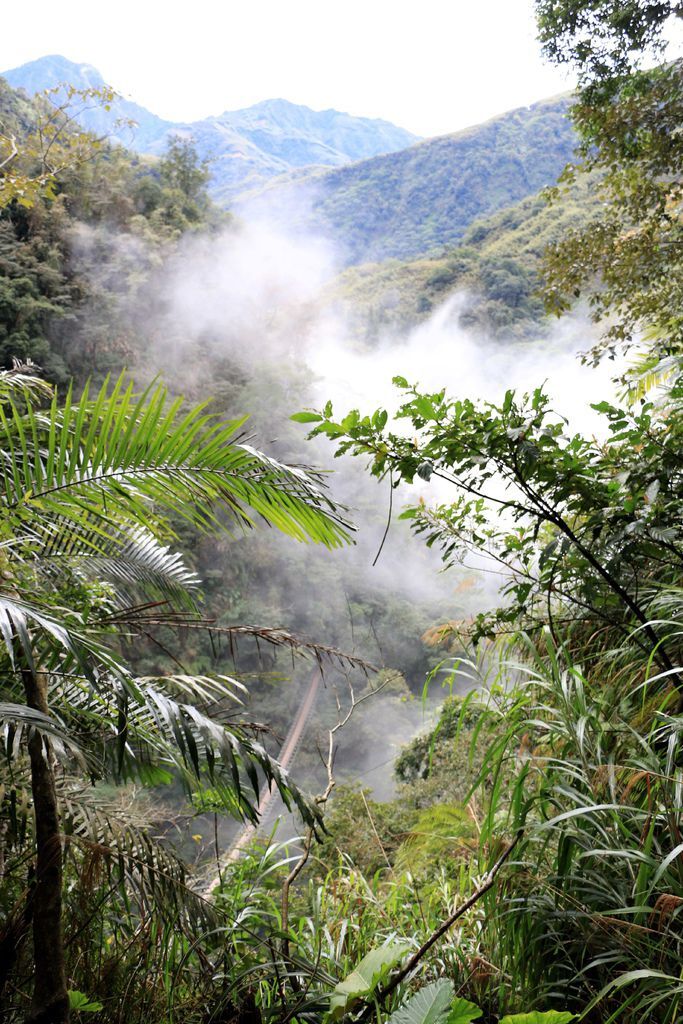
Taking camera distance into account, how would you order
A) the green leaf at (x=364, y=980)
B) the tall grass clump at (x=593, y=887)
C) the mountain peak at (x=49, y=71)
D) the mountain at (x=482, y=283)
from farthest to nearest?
the mountain peak at (x=49, y=71) < the mountain at (x=482, y=283) < the tall grass clump at (x=593, y=887) < the green leaf at (x=364, y=980)

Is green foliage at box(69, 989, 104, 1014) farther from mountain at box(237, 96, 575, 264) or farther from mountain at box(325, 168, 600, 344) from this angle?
mountain at box(237, 96, 575, 264)

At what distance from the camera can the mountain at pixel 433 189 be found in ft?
144

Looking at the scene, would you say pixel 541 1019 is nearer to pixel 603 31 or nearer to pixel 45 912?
pixel 45 912

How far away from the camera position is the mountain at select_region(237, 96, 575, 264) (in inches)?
1724

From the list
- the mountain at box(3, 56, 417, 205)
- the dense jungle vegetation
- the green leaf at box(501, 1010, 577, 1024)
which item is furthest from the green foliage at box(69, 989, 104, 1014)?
the mountain at box(3, 56, 417, 205)

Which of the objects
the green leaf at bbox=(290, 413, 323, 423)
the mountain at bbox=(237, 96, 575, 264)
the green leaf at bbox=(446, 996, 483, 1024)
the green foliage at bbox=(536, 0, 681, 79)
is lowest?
the green leaf at bbox=(446, 996, 483, 1024)

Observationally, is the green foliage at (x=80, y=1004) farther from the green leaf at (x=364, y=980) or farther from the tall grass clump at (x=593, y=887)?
the tall grass clump at (x=593, y=887)

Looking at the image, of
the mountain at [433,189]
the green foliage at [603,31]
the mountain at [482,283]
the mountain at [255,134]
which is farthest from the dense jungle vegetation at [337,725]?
the mountain at [255,134]

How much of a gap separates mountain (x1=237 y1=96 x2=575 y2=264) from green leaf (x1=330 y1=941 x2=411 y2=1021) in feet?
147

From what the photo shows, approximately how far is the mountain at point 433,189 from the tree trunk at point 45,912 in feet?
146

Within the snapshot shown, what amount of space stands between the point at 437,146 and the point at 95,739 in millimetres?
54212

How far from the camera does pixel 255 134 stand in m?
65.1

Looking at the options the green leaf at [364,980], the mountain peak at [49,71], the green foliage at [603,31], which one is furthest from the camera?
the mountain peak at [49,71]

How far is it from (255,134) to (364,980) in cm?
7545
